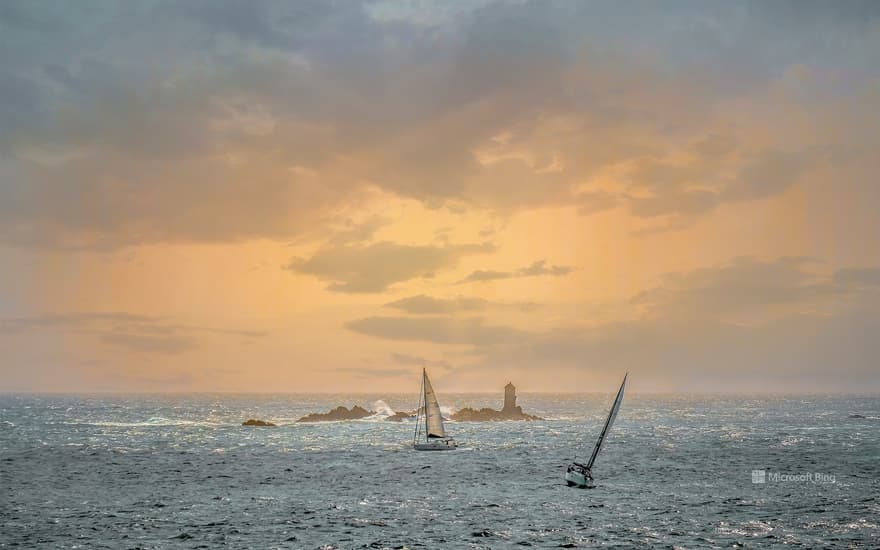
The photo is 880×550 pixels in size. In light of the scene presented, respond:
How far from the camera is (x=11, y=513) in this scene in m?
57.8

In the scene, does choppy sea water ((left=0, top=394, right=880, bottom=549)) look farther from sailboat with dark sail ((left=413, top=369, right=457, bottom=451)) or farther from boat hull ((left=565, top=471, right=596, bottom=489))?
sailboat with dark sail ((left=413, top=369, right=457, bottom=451))

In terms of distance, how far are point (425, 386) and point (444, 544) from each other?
6990 cm

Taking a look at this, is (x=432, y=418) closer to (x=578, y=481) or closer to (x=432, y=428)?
(x=432, y=428)

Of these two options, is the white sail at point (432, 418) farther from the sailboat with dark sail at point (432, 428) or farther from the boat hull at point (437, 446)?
the boat hull at point (437, 446)

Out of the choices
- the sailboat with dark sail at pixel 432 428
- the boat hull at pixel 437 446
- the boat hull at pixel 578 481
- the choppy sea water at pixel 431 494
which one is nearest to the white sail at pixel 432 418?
the sailboat with dark sail at pixel 432 428

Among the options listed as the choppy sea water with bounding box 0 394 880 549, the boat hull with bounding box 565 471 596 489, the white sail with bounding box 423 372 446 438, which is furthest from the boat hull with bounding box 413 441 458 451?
the boat hull with bounding box 565 471 596 489

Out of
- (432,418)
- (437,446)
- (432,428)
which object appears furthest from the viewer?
(432,418)

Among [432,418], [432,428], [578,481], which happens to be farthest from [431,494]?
[432,418]

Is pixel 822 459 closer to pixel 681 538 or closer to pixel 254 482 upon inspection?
pixel 681 538

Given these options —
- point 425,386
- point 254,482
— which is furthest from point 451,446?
point 254,482

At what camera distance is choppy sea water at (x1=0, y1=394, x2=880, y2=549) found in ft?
161

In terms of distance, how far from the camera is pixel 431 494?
68.2 m

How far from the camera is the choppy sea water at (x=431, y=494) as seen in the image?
49.1 metres

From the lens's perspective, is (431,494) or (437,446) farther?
(437,446)
